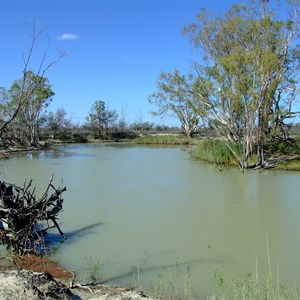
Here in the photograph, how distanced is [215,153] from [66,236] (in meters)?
11.3

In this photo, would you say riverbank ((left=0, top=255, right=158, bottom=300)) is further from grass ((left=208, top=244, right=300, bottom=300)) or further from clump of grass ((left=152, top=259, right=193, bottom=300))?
grass ((left=208, top=244, right=300, bottom=300))

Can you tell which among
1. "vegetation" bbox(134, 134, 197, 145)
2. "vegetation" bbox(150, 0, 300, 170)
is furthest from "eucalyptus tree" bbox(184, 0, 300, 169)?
"vegetation" bbox(134, 134, 197, 145)

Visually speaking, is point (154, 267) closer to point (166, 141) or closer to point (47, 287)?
point (47, 287)

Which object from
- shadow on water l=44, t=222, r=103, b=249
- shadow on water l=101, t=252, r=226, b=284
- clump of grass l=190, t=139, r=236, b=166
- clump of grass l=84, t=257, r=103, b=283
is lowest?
shadow on water l=101, t=252, r=226, b=284

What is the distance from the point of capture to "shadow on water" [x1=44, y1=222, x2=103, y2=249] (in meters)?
5.43

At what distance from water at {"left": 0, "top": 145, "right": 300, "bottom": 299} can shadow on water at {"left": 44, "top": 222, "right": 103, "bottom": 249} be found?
17mm

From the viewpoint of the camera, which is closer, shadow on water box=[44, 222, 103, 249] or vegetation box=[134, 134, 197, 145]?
shadow on water box=[44, 222, 103, 249]

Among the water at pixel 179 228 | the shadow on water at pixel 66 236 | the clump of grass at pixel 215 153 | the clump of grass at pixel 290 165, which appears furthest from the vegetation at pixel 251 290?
the clump of grass at pixel 215 153

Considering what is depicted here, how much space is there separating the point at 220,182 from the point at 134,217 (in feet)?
15.8

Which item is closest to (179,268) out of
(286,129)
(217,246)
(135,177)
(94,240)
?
(217,246)

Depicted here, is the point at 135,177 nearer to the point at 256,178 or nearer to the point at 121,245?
the point at 256,178

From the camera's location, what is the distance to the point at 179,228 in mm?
6133

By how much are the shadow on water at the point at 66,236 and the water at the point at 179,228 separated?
2cm

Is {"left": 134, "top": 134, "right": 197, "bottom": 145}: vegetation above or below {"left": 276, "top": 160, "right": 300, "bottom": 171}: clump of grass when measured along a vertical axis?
above
